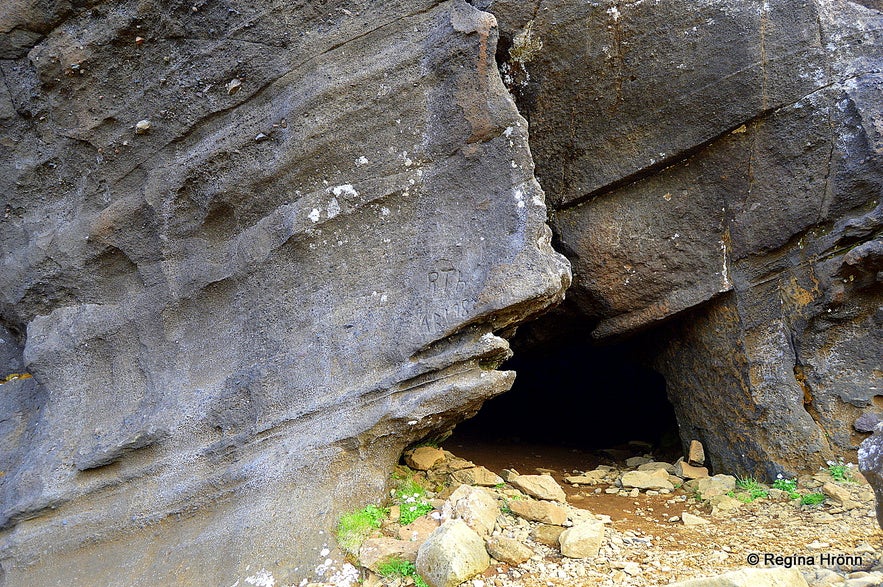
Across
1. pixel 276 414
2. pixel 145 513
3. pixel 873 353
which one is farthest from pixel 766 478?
pixel 145 513

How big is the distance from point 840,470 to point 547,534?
2194mm

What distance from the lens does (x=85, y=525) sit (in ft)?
13.8

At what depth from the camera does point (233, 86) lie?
4.48m

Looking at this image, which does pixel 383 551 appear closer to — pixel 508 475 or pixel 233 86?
pixel 508 475

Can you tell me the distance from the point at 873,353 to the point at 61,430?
204 inches

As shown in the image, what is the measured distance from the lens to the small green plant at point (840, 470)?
14.9 ft

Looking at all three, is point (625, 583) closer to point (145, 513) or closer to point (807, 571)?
point (807, 571)

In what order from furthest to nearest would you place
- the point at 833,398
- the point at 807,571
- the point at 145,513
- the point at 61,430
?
the point at 833,398 < the point at 61,430 < the point at 145,513 < the point at 807,571

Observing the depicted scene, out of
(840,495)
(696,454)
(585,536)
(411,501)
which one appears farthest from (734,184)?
(411,501)

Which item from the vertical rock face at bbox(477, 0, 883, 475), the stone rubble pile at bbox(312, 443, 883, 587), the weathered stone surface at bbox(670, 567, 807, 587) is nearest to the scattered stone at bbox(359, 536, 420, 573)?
the stone rubble pile at bbox(312, 443, 883, 587)

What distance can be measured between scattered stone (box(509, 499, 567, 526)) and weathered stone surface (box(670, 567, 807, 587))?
115cm

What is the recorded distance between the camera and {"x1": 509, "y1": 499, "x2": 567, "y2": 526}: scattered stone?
3.76 meters

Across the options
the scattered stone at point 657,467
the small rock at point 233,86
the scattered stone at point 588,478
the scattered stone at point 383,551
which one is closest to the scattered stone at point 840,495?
the scattered stone at point 657,467

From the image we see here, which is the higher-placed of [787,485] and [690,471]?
[690,471]
